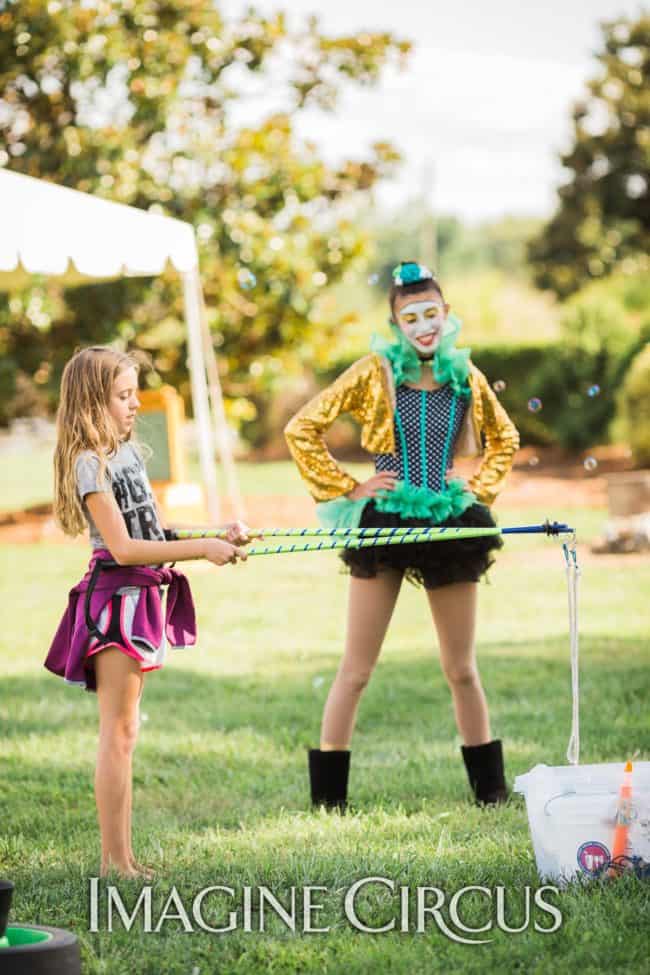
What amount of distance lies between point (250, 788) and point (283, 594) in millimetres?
4565

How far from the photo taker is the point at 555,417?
1889 centimetres

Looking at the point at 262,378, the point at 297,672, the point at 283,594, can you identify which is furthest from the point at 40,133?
the point at 297,672

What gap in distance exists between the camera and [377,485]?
4.30 m

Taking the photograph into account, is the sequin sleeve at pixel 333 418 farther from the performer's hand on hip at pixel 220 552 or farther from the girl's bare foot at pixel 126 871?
the girl's bare foot at pixel 126 871

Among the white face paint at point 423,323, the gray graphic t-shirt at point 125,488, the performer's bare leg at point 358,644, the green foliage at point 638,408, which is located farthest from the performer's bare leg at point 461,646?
the green foliage at point 638,408

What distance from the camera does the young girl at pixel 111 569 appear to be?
11.7 ft

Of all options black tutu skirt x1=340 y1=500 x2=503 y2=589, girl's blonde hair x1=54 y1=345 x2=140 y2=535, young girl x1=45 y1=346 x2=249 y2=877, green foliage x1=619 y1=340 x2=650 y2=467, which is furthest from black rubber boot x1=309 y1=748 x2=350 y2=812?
green foliage x1=619 y1=340 x2=650 y2=467

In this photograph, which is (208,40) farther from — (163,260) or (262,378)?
(163,260)

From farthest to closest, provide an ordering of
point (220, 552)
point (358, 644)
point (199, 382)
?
point (199, 382), point (358, 644), point (220, 552)

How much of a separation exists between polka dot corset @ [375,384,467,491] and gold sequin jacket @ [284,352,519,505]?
0.03 metres

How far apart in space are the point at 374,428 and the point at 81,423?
43.4 inches

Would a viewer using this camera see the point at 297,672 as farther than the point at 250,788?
Yes

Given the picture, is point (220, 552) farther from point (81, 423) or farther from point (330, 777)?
point (330, 777)

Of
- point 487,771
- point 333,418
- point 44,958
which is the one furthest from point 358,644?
point 44,958
